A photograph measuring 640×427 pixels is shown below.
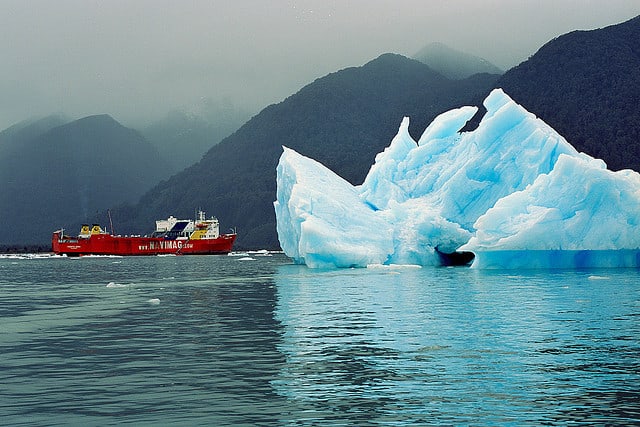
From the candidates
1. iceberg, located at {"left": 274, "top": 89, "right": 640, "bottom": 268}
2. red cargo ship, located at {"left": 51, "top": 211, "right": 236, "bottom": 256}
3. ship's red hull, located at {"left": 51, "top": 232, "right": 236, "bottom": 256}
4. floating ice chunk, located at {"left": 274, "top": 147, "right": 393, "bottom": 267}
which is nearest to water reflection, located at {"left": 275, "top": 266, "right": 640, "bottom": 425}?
iceberg, located at {"left": 274, "top": 89, "right": 640, "bottom": 268}

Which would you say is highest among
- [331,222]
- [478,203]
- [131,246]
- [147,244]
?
[478,203]

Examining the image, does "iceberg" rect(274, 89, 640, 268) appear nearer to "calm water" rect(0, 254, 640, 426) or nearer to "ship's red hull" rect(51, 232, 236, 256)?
"calm water" rect(0, 254, 640, 426)

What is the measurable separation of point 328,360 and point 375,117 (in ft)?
550

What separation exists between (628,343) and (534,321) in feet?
12.6

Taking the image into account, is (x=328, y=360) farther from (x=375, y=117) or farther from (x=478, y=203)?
(x=375, y=117)

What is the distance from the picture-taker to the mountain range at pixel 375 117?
117562 millimetres

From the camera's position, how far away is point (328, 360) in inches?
549

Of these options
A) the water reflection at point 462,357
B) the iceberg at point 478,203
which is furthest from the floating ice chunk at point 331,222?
the water reflection at point 462,357

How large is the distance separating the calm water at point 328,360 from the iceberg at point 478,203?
9.31 meters

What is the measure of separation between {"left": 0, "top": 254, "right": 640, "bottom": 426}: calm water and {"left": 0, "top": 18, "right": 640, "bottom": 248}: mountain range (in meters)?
92.2

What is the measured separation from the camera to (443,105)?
16025 cm

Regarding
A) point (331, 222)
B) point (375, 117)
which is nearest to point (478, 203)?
point (331, 222)

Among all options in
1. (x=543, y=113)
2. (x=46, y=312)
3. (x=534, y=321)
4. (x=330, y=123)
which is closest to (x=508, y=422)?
(x=534, y=321)

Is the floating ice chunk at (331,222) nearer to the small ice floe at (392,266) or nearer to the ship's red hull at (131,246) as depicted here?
the small ice floe at (392,266)
